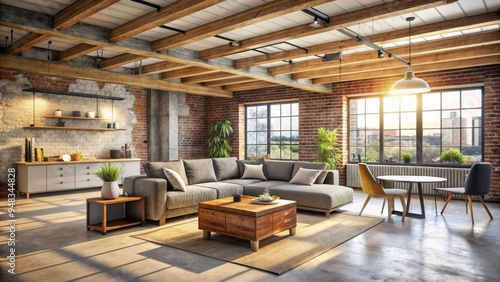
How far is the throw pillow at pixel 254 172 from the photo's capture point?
7086 millimetres

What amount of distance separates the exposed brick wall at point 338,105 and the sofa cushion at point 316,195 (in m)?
2.84

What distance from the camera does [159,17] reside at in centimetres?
415

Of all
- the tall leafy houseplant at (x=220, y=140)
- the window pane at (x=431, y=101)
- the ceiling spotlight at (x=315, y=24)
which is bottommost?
the tall leafy houseplant at (x=220, y=140)

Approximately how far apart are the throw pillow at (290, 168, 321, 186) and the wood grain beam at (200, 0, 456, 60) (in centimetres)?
238

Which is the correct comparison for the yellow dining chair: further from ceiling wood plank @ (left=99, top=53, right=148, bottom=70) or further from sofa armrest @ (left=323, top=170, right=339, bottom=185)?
ceiling wood plank @ (left=99, top=53, right=148, bottom=70)

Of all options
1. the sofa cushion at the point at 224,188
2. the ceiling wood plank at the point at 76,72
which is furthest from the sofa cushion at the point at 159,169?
the ceiling wood plank at the point at 76,72

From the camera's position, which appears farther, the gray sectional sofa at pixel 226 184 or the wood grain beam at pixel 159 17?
the gray sectional sofa at pixel 226 184

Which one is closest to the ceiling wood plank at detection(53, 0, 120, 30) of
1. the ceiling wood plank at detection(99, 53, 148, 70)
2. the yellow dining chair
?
the ceiling wood plank at detection(99, 53, 148, 70)

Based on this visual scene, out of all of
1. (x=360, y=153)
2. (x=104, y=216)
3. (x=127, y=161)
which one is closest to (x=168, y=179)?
(x=104, y=216)

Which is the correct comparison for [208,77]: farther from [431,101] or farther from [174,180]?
[431,101]

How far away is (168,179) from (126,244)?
4.98 feet

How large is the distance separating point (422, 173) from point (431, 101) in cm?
159

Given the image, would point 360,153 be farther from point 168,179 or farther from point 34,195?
point 34,195

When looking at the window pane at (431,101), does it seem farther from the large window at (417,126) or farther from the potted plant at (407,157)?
the potted plant at (407,157)
